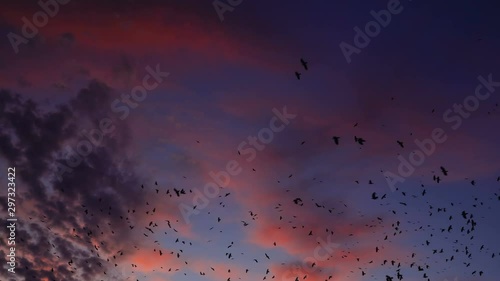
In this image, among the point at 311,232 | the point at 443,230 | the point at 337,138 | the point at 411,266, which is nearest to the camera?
the point at 337,138

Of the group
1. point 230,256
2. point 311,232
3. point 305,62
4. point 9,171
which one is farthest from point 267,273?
point 9,171

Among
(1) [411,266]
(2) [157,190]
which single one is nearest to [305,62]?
(2) [157,190]

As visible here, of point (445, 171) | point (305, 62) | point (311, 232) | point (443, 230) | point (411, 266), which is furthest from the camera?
point (311, 232)

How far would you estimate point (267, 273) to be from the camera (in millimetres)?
30266

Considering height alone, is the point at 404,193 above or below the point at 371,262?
above

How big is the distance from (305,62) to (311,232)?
1620cm

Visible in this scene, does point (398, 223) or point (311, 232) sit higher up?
point (398, 223)

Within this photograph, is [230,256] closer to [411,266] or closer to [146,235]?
[146,235]

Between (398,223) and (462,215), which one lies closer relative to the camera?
(462,215)

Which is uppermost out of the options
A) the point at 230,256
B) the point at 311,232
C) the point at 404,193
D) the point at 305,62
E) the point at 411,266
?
the point at 305,62

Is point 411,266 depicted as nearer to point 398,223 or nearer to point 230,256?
point 398,223

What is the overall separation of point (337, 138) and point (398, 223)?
977cm

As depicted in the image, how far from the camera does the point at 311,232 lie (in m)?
33.2

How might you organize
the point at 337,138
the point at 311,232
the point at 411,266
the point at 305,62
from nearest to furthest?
1. the point at 305,62
2. the point at 337,138
3. the point at 411,266
4. the point at 311,232
